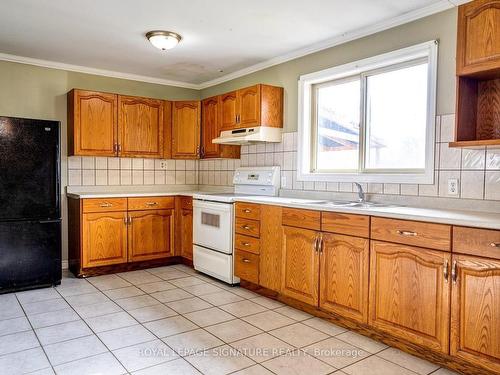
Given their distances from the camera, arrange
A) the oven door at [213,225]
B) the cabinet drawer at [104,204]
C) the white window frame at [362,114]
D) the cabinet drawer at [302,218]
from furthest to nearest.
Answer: the cabinet drawer at [104,204], the oven door at [213,225], the cabinet drawer at [302,218], the white window frame at [362,114]

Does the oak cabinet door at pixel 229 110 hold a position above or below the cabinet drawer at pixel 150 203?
above

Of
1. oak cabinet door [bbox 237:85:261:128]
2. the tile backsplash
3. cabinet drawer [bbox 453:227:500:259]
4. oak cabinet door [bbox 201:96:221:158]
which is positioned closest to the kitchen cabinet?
oak cabinet door [bbox 201:96:221:158]

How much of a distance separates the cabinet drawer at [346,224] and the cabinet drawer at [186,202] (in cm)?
198

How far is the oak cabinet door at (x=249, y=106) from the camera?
381cm

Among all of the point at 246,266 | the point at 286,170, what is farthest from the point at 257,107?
the point at 246,266

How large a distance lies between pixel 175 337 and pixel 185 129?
282 cm

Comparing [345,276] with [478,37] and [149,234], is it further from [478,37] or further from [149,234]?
[149,234]

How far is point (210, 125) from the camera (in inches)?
181

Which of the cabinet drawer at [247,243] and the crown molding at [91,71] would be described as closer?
the cabinet drawer at [247,243]

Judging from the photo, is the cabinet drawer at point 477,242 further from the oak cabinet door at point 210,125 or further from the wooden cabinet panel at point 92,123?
the wooden cabinet panel at point 92,123

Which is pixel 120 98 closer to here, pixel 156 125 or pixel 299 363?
pixel 156 125

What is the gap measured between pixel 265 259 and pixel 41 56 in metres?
3.05

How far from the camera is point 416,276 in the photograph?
7.40 feet

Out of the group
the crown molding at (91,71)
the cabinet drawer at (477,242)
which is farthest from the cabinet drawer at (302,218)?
the crown molding at (91,71)
